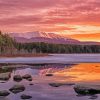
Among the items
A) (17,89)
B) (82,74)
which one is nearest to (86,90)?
(17,89)

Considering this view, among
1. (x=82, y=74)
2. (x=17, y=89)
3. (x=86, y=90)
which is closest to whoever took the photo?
(x=86, y=90)

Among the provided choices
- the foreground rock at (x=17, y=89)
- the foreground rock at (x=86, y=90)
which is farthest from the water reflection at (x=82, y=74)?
the foreground rock at (x=17, y=89)

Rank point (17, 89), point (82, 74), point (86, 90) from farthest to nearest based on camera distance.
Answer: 1. point (82, 74)
2. point (17, 89)
3. point (86, 90)

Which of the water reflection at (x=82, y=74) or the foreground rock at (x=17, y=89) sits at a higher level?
the water reflection at (x=82, y=74)

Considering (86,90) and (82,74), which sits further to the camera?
(82,74)

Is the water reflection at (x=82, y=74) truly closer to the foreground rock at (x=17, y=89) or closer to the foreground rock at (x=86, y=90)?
the foreground rock at (x=86, y=90)

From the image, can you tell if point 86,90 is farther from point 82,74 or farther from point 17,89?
point 82,74

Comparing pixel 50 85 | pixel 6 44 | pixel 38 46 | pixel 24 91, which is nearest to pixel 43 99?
pixel 24 91

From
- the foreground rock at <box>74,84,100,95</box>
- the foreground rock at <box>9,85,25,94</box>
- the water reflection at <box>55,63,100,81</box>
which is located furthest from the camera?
the water reflection at <box>55,63,100,81</box>

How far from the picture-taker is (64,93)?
2733 centimetres

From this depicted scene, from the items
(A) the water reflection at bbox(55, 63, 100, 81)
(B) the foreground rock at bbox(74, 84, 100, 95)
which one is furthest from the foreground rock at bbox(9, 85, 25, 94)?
(A) the water reflection at bbox(55, 63, 100, 81)

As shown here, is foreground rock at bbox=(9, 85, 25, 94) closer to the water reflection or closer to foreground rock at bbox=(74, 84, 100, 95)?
foreground rock at bbox=(74, 84, 100, 95)

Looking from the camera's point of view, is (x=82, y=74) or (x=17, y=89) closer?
(x=17, y=89)

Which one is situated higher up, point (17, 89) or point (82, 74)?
point (82, 74)
